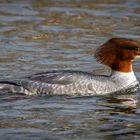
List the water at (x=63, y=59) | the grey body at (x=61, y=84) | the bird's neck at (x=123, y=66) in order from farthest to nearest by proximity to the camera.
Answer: the bird's neck at (x=123, y=66)
the grey body at (x=61, y=84)
the water at (x=63, y=59)

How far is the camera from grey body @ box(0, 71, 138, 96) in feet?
41.9

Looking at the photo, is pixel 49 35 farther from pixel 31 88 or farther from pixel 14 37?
pixel 31 88

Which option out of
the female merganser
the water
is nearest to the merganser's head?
the female merganser

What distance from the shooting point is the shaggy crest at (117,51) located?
42.8ft

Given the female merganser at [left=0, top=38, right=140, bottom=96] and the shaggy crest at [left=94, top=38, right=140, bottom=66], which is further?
the shaggy crest at [left=94, top=38, right=140, bottom=66]

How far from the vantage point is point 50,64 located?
15.2 meters

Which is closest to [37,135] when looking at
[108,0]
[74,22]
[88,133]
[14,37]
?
[88,133]

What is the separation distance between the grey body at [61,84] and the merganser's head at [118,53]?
1.45ft

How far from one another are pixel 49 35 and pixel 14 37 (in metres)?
0.93

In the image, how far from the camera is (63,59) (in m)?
15.6

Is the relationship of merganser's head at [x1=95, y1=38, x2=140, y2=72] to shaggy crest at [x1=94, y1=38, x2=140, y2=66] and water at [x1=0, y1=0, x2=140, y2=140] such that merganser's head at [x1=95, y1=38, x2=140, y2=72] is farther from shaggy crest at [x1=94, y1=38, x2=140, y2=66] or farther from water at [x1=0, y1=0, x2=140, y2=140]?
water at [x1=0, y1=0, x2=140, y2=140]

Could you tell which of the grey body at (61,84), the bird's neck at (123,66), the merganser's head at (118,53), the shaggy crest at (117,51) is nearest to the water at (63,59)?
the grey body at (61,84)

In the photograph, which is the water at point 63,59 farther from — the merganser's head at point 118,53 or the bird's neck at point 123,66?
the merganser's head at point 118,53

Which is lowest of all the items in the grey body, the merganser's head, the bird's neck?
the grey body
